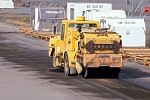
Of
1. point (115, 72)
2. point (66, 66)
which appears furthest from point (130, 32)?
point (115, 72)

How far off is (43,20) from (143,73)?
3628 centimetres

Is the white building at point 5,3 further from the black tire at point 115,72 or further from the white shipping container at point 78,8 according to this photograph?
the black tire at point 115,72

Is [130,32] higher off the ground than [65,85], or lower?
A: higher

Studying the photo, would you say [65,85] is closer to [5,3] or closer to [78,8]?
[78,8]

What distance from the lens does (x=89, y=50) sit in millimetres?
20047

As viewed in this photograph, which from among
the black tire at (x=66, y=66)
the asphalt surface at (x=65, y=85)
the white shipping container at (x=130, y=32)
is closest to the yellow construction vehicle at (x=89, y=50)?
the black tire at (x=66, y=66)

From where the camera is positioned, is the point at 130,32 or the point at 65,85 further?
the point at 130,32

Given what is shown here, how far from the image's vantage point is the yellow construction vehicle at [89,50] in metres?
20.1

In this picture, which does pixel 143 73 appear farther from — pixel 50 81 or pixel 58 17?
pixel 58 17

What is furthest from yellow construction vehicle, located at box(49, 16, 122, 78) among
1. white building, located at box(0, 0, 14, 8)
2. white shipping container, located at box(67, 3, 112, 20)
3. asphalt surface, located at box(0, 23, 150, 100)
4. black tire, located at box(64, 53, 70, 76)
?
white building, located at box(0, 0, 14, 8)

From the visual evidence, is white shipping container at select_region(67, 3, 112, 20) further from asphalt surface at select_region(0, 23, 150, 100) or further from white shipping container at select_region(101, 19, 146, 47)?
asphalt surface at select_region(0, 23, 150, 100)

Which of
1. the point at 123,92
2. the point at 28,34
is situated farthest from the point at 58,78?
the point at 28,34

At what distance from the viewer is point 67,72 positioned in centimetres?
2206

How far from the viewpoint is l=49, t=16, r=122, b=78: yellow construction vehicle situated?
20078 mm
